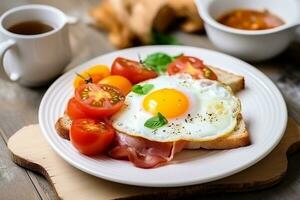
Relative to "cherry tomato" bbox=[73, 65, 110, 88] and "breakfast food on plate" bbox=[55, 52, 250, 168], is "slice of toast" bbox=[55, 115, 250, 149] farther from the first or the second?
"cherry tomato" bbox=[73, 65, 110, 88]

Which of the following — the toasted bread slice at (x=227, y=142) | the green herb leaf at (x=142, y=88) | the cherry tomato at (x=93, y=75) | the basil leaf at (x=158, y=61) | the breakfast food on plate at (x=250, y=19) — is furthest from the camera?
the breakfast food on plate at (x=250, y=19)

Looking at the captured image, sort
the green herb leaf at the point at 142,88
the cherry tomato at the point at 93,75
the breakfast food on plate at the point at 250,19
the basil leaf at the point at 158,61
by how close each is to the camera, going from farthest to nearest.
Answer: the breakfast food on plate at the point at 250,19 < the basil leaf at the point at 158,61 < the cherry tomato at the point at 93,75 < the green herb leaf at the point at 142,88

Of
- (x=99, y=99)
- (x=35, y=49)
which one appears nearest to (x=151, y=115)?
(x=99, y=99)

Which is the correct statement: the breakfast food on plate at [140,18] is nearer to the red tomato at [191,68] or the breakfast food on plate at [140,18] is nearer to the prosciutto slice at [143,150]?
the red tomato at [191,68]

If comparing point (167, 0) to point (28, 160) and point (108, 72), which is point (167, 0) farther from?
point (28, 160)

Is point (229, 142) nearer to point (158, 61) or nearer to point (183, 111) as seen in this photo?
point (183, 111)

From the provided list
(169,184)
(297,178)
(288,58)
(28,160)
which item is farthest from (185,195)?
(288,58)

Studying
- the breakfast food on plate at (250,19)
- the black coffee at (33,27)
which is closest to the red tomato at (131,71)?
the black coffee at (33,27)
